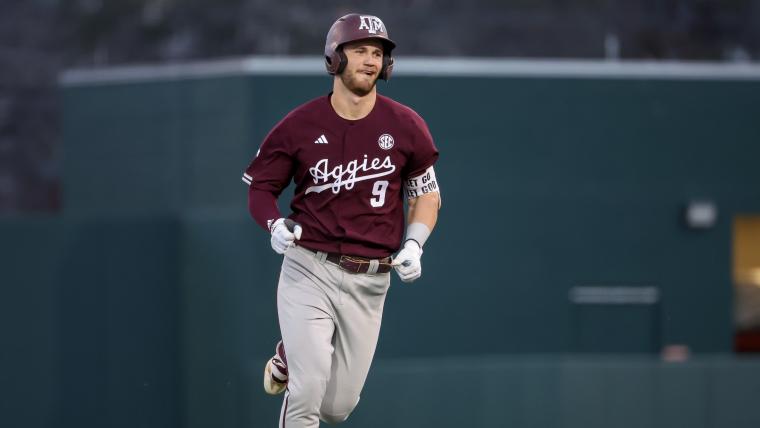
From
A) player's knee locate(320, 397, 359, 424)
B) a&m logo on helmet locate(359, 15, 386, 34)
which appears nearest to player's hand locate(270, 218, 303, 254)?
player's knee locate(320, 397, 359, 424)

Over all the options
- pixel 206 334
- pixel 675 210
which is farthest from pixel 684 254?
pixel 206 334

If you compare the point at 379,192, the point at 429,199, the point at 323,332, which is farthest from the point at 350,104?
the point at 323,332

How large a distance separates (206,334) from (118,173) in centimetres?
226

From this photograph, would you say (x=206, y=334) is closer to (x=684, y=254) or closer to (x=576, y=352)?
(x=576, y=352)

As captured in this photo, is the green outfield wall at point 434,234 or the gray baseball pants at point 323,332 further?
the green outfield wall at point 434,234

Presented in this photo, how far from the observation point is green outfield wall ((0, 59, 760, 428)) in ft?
36.8

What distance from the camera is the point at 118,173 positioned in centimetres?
1355

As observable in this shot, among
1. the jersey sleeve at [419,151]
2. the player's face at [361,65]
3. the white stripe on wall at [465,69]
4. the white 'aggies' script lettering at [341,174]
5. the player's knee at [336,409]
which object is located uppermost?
the white stripe on wall at [465,69]

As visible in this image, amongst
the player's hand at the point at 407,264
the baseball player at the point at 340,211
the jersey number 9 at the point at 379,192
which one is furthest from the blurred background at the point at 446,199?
the player's hand at the point at 407,264

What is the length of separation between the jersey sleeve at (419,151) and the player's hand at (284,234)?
746mm

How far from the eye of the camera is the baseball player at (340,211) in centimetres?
655

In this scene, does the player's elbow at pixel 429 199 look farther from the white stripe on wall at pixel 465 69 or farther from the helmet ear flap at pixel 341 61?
the white stripe on wall at pixel 465 69

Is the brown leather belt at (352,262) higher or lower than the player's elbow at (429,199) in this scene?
lower

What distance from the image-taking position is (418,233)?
6.76 meters
